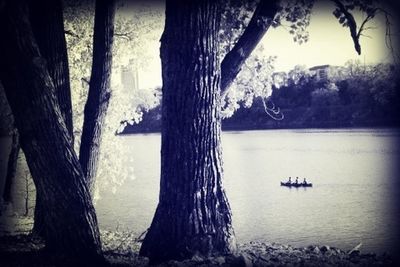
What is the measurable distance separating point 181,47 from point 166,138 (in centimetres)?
133

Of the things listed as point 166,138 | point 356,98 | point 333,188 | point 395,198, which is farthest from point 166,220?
point 356,98

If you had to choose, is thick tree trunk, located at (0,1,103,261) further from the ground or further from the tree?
the tree

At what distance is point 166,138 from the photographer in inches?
229

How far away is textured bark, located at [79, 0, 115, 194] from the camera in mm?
8108

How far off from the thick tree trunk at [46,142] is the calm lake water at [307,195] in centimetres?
1653

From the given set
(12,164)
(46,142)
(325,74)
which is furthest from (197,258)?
(325,74)

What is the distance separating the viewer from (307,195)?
3634 cm

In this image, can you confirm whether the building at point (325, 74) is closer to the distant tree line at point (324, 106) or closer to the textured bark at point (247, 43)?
the distant tree line at point (324, 106)

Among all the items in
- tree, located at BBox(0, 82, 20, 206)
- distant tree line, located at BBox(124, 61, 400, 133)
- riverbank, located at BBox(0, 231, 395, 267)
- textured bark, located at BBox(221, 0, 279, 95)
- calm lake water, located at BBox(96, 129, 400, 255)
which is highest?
distant tree line, located at BBox(124, 61, 400, 133)

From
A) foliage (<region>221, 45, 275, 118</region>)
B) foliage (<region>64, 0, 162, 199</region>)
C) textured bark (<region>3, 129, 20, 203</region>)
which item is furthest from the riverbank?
textured bark (<region>3, 129, 20, 203</region>)

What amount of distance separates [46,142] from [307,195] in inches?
1333

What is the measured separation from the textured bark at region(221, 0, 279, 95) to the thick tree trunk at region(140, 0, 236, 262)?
0.98 meters

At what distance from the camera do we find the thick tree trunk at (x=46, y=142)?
195 inches

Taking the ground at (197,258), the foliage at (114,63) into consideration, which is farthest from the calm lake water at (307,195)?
the ground at (197,258)
